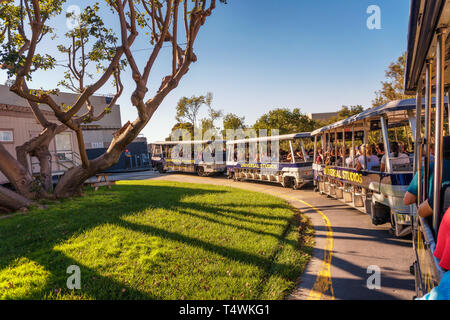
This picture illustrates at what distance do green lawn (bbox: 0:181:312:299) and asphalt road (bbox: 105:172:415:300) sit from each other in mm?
295

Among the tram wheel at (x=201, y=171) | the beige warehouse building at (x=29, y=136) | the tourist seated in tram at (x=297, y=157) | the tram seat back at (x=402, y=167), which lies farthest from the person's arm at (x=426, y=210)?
the tram wheel at (x=201, y=171)

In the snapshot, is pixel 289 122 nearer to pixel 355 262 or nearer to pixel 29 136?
pixel 29 136

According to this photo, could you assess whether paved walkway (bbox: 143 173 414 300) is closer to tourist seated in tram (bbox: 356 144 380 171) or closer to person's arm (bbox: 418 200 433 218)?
tourist seated in tram (bbox: 356 144 380 171)

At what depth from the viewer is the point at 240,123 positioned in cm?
3991

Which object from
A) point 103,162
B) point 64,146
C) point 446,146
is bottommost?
point 103,162

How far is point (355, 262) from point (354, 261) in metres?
0.05

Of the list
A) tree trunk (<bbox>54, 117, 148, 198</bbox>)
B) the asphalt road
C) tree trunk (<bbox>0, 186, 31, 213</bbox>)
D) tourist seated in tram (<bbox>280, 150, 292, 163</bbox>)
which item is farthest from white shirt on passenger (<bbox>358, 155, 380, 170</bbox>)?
tree trunk (<bbox>0, 186, 31, 213</bbox>)

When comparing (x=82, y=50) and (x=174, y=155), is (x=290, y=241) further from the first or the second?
(x=174, y=155)

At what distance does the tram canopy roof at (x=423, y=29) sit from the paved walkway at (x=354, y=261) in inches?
117

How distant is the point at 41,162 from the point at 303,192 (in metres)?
11.4

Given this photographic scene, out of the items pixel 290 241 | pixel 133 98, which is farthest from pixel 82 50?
pixel 290 241

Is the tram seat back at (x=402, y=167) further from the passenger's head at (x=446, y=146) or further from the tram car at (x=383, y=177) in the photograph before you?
the passenger's head at (x=446, y=146)

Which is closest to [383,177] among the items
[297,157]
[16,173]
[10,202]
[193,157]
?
[297,157]

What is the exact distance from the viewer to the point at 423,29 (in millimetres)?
2125
